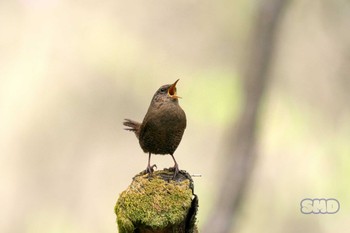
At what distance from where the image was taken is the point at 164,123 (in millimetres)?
2389

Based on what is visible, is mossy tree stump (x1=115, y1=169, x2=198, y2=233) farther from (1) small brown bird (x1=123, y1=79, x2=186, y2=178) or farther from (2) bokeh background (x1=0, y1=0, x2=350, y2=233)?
(2) bokeh background (x1=0, y1=0, x2=350, y2=233)

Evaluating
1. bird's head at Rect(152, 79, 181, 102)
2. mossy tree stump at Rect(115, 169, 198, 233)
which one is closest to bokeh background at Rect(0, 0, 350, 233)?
bird's head at Rect(152, 79, 181, 102)

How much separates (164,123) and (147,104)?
2.38 metres

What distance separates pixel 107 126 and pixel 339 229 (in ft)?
7.34

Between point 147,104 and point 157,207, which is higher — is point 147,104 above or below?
above

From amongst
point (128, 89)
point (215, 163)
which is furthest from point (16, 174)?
point (215, 163)

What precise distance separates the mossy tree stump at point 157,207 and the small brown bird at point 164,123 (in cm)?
28

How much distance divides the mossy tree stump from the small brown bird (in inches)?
11.0

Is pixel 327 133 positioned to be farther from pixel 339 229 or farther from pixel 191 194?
pixel 191 194

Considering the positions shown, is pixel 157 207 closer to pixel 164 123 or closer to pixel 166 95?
pixel 164 123

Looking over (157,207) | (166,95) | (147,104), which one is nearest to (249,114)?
(147,104)

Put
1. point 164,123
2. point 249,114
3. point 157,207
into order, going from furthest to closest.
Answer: point 249,114
point 164,123
point 157,207

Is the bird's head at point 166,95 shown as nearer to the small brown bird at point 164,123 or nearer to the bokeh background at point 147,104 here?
the small brown bird at point 164,123

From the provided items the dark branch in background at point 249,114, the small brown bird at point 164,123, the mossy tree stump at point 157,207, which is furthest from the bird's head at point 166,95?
the dark branch in background at point 249,114
